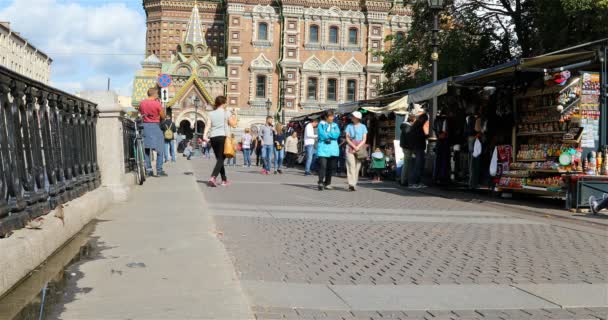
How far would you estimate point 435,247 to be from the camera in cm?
757

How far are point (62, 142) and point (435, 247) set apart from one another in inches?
162

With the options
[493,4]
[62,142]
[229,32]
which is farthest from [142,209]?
[229,32]

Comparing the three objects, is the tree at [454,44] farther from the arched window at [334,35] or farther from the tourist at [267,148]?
the arched window at [334,35]

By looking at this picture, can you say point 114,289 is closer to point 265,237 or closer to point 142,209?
point 265,237

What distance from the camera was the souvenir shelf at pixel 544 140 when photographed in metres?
13.0

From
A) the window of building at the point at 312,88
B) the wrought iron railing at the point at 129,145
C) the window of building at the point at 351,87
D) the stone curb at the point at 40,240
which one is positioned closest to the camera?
the stone curb at the point at 40,240

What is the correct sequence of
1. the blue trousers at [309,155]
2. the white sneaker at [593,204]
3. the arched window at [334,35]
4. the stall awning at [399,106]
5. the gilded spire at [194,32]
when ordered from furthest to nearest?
the gilded spire at [194,32], the arched window at [334,35], the blue trousers at [309,155], the stall awning at [399,106], the white sneaker at [593,204]

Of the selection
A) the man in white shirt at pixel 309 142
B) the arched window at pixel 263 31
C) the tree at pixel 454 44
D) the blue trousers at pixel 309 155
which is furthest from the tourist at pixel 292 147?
the arched window at pixel 263 31

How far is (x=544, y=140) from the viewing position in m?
14.0

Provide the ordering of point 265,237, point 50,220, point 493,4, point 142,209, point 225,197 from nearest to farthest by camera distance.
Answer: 1. point 50,220
2. point 265,237
3. point 142,209
4. point 225,197
5. point 493,4

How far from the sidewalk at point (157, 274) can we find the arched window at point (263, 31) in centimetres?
5881

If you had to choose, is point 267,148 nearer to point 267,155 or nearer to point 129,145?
point 267,155

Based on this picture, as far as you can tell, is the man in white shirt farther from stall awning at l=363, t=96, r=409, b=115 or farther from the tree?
the tree

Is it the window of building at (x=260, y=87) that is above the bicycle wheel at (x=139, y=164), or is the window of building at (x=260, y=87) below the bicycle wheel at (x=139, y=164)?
above
